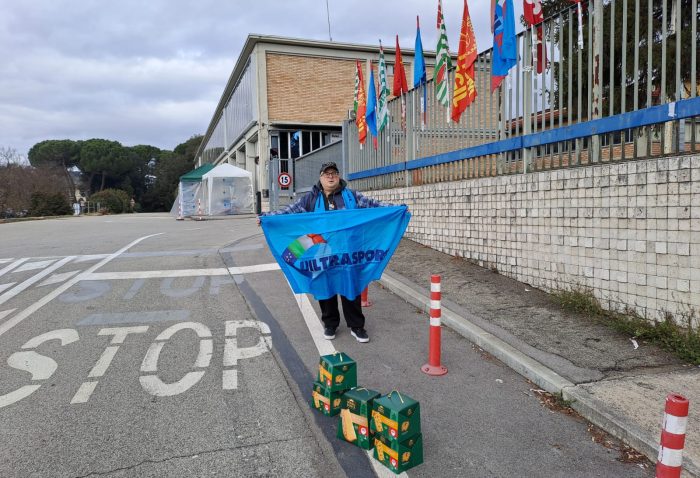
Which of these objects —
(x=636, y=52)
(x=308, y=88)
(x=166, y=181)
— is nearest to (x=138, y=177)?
(x=166, y=181)

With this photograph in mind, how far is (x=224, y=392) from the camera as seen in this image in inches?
163

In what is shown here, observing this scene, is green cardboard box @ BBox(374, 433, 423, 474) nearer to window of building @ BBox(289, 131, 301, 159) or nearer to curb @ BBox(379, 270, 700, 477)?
curb @ BBox(379, 270, 700, 477)

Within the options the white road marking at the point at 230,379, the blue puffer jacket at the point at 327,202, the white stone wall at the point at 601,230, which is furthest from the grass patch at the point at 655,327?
the white road marking at the point at 230,379

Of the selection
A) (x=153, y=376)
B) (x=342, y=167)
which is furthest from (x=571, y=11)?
(x=342, y=167)

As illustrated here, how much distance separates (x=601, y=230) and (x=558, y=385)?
262cm

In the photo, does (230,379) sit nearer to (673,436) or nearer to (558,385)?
(558,385)

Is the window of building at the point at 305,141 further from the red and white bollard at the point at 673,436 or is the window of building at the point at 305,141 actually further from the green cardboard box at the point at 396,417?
the red and white bollard at the point at 673,436

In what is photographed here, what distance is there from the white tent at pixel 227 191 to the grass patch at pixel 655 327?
968 inches

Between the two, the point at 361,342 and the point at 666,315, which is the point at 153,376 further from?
the point at 666,315

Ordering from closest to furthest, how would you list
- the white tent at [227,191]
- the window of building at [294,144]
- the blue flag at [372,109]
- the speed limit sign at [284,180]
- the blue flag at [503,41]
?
the blue flag at [503,41] < the blue flag at [372,109] < the speed limit sign at [284,180] < the white tent at [227,191] < the window of building at [294,144]

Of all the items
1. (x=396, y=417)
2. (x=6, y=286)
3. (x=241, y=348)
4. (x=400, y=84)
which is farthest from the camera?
(x=400, y=84)

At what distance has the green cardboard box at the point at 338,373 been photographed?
355cm

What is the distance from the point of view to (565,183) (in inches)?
251

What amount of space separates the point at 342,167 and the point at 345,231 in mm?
10032
